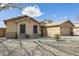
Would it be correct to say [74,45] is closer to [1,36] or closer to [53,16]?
[53,16]

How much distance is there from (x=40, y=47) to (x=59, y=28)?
0.51 metres

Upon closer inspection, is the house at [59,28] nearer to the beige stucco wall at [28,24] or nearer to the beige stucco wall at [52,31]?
the beige stucco wall at [52,31]

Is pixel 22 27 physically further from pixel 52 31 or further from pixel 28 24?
pixel 52 31

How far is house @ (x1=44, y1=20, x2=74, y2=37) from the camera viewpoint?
3.94m

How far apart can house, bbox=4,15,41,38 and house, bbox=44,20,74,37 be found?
0.19 meters

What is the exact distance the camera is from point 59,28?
3957 mm

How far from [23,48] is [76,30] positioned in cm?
105

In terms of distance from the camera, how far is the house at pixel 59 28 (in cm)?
394

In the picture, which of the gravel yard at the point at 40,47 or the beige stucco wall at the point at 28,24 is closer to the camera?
the gravel yard at the point at 40,47

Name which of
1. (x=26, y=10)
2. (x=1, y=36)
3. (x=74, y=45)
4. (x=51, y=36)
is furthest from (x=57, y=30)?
(x=1, y=36)

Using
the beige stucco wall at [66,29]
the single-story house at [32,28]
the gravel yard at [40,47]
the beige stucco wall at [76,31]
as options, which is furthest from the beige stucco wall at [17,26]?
the beige stucco wall at [76,31]

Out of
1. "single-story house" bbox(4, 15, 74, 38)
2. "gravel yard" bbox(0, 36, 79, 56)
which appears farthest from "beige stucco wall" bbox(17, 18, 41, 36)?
"gravel yard" bbox(0, 36, 79, 56)

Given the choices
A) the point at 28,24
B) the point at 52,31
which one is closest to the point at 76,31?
the point at 52,31

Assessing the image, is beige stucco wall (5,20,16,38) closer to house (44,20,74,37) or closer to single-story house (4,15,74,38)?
single-story house (4,15,74,38)
